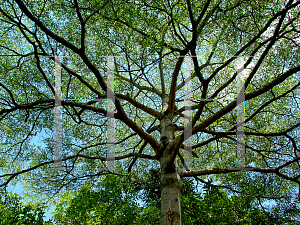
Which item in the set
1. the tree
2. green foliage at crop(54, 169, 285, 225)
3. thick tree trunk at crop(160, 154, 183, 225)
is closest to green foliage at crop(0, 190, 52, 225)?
green foliage at crop(54, 169, 285, 225)

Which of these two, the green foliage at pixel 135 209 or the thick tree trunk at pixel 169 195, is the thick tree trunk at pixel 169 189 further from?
the green foliage at pixel 135 209

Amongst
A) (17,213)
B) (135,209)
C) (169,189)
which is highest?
(169,189)

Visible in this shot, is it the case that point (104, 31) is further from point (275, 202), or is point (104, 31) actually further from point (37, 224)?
point (275, 202)

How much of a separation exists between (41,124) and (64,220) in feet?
7.67

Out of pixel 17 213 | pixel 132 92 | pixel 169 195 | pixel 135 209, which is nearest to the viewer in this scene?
pixel 17 213

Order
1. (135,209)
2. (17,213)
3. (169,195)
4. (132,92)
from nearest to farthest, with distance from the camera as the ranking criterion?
(17,213)
(169,195)
(135,209)
(132,92)

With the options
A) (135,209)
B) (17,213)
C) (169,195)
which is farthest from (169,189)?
(17,213)

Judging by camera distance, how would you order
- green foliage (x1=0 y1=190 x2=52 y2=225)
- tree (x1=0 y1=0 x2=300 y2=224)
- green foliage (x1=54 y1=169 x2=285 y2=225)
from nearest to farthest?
green foliage (x1=0 y1=190 x2=52 y2=225) → green foliage (x1=54 y1=169 x2=285 y2=225) → tree (x1=0 y1=0 x2=300 y2=224)

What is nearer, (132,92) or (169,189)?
(169,189)

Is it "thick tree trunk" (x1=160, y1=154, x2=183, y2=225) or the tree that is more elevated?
the tree

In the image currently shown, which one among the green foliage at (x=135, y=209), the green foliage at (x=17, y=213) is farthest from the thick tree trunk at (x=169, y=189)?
the green foliage at (x=17, y=213)

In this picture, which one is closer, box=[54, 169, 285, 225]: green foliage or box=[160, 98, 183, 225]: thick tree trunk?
box=[160, 98, 183, 225]: thick tree trunk

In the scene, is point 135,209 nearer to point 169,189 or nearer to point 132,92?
point 169,189

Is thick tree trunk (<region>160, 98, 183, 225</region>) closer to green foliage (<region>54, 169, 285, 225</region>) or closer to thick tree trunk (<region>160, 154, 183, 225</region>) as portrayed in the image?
thick tree trunk (<region>160, 154, 183, 225</region>)
